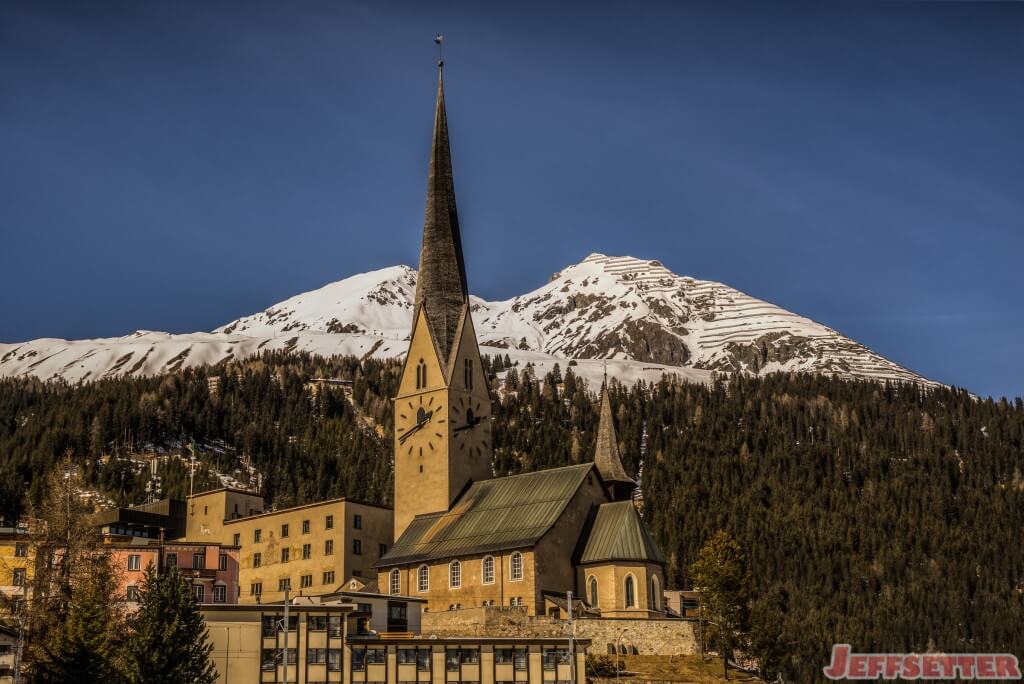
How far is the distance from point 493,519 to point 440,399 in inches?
468

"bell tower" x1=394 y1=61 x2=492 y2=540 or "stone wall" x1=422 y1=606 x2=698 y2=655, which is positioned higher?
"bell tower" x1=394 y1=61 x2=492 y2=540

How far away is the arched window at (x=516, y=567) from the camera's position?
87875 millimetres

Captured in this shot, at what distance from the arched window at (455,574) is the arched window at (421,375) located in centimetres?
1648

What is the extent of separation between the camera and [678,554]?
171500 millimetres

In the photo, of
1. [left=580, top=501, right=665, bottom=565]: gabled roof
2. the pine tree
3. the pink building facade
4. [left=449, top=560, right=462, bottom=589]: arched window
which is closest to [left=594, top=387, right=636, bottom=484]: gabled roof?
[left=580, top=501, right=665, bottom=565]: gabled roof

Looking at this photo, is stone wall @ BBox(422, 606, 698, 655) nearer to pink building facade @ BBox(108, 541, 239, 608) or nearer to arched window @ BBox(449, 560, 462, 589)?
arched window @ BBox(449, 560, 462, 589)

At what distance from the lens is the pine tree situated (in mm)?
58125

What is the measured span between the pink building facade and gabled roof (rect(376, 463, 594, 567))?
17.3 meters

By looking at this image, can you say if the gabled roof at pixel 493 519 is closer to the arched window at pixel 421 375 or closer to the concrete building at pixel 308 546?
the arched window at pixel 421 375

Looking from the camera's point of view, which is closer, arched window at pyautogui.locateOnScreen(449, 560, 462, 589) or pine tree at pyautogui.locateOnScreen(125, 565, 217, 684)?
pine tree at pyautogui.locateOnScreen(125, 565, 217, 684)

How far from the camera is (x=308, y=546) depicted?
110500 millimetres

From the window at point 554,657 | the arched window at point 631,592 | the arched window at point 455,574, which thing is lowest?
the window at point 554,657

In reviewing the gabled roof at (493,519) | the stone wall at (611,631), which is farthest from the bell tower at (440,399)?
the stone wall at (611,631)

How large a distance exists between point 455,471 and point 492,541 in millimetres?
11002
